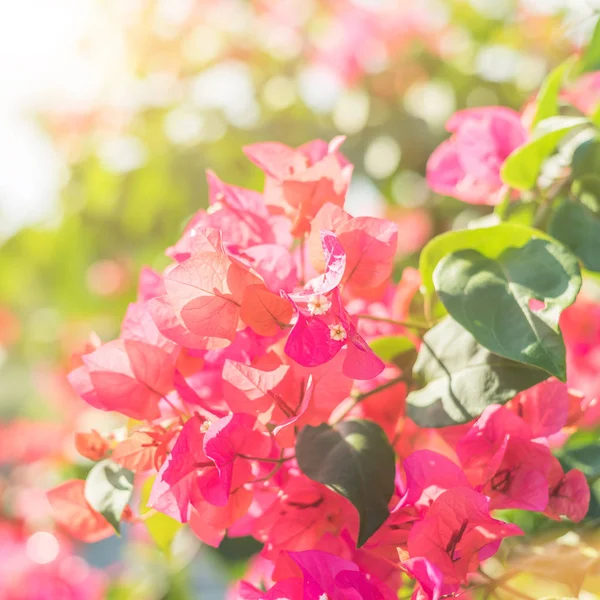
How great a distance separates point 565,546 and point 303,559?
192mm

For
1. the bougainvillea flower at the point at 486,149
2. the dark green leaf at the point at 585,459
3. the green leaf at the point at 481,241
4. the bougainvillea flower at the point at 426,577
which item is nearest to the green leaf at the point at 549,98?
the bougainvillea flower at the point at 486,149

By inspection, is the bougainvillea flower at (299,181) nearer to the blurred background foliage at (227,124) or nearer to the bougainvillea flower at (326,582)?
the bougainvillea flower at (326,582)

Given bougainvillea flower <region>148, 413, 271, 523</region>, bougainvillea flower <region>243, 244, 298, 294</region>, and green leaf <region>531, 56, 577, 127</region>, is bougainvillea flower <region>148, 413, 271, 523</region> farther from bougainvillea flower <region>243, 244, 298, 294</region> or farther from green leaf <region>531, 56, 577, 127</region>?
green leaf <region>531, 56, 577, 127</region>

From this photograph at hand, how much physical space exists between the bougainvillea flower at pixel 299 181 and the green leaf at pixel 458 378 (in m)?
0.11

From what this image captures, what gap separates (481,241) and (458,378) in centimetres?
9

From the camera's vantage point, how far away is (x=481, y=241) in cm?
43

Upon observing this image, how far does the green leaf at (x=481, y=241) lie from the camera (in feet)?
1.38

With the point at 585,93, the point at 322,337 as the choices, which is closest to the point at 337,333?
the point at 322,337

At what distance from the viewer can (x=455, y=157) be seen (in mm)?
551

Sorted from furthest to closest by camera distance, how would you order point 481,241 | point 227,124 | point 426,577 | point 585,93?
1. point 227,124
2. point 585,93
3. point 481,241
4. point 426,577

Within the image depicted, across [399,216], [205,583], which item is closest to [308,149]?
[399,216]

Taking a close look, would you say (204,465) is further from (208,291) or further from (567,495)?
(567,495)

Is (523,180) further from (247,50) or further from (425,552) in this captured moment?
(247,50)

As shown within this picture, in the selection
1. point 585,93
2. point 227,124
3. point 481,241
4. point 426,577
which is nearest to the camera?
point 426,577
